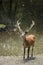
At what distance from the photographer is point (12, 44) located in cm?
902

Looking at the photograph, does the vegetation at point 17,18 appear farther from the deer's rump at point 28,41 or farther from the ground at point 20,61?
the deer's rump at point 28,41

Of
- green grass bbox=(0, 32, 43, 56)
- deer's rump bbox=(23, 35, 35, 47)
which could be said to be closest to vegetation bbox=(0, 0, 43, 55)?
green grass bbox=(0, 32, 43, 56)

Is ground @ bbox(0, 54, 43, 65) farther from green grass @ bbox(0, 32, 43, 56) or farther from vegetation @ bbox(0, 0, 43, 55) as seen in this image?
vegetation @ bbox(0, 0, 43, 55)

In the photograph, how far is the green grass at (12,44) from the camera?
324 inches

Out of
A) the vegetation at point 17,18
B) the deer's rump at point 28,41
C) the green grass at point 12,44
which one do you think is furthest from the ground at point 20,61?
the vegetation at point 17,18

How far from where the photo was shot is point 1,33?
1067cm

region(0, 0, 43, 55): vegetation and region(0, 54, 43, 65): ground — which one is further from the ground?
region(0, 54, 43, 65): ground

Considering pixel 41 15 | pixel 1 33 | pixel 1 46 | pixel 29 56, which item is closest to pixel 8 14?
pixel 41 15

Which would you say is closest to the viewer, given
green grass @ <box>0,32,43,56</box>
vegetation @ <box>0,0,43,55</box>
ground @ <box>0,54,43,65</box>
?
ground @ <box>0,54,43,65</box>

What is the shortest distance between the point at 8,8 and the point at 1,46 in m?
5.76

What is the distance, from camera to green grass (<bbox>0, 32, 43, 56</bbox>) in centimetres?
824

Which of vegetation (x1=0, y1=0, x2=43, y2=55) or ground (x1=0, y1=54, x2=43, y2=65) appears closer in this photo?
ground (x1=0, y1=54, x2=43, y2=65)

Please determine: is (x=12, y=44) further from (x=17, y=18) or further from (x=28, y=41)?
(x=17, y=18)

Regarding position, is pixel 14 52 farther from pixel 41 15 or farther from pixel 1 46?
pixel 41 15
